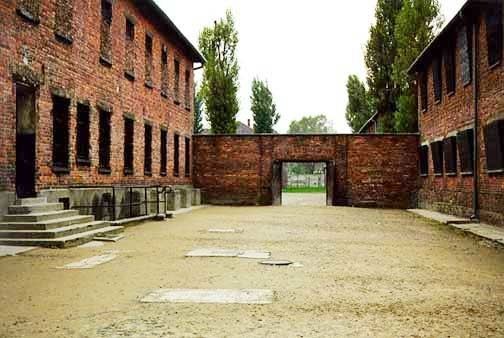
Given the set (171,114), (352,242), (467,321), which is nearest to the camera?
(467,321)

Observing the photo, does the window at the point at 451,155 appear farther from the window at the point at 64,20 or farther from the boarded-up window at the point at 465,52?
Answer: the window at the point at 64,20

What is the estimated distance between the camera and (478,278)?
7910mm

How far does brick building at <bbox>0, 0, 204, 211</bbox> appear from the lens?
40.4ft

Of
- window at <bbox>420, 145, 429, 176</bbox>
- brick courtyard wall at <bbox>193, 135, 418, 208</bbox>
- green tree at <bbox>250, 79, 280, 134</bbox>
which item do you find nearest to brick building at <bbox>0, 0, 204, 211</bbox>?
brick courtyard wall at <bbox>193, 135, 418, 208</bbox>

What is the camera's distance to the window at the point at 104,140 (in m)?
17.3

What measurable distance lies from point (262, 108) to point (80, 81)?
44104 mm

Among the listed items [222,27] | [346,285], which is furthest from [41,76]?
[222,27]

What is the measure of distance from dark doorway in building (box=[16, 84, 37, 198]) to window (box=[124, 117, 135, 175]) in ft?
21.4

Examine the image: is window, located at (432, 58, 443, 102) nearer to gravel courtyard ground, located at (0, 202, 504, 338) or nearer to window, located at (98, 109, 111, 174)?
gravel courtyard ground, located at (0, 202, 504, 338)

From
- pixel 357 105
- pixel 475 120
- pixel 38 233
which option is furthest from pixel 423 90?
pixel 357 105

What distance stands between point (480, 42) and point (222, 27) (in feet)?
84.7

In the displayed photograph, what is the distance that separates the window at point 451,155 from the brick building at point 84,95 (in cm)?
1064

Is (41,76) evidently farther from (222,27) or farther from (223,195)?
(222,27)

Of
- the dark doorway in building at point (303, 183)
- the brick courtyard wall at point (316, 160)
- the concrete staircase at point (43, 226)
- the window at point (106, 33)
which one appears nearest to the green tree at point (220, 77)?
the dark doorway in building at point (303, 183)
